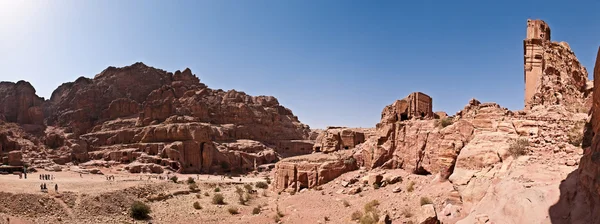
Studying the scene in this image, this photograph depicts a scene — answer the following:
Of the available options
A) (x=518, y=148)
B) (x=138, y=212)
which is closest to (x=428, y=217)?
(x=518, y=148)

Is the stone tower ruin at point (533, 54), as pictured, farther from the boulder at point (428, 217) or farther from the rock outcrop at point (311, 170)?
the rock outcrop at point (311, 170)

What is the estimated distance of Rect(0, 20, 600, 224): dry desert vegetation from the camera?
892cm

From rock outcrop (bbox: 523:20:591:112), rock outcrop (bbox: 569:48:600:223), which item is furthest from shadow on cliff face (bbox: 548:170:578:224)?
rock outcrop (bbox: 523:20:591:112)

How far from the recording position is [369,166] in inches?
933

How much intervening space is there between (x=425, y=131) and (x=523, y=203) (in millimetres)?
12391

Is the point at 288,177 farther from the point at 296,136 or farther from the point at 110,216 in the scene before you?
the point at 296,136

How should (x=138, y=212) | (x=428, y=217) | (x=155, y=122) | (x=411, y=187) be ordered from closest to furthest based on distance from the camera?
1. (x=428, y=217)
2. (x=411, y=187)
3. (x=138, y=212)
4. (x=155, y=122)

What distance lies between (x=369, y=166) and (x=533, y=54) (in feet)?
36.7

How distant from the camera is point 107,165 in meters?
49.6

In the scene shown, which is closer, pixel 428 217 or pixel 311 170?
pixel 428 217

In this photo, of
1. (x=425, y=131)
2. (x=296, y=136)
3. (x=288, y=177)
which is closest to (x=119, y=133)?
(x=296, y=136)

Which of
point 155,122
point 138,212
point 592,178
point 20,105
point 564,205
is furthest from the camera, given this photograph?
point 20,105

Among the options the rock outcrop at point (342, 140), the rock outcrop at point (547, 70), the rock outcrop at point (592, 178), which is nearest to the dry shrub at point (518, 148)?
the rock outcrop at point (592, 178)

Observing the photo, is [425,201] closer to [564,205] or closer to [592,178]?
[564,205]
